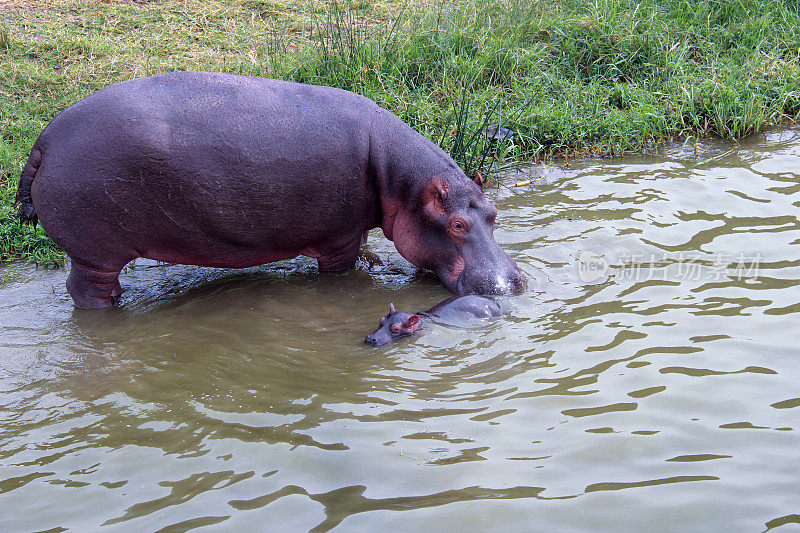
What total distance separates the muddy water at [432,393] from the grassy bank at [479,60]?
52.5 inches

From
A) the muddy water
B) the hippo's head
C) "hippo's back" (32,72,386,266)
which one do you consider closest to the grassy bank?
the hippo's head

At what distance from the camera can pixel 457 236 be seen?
4.25m

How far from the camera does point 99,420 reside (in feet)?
10.3

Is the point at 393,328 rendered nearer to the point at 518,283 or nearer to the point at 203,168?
the point at 518,283

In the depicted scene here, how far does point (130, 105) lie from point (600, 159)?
3.43m

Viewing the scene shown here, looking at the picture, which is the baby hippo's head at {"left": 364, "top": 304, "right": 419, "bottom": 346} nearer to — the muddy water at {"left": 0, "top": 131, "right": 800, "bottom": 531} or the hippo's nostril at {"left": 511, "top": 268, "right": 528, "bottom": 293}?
the muddy water at {"left": 0, "top": 131, "right": 800, "bottom": 531}

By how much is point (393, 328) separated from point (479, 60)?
3547 millimetres

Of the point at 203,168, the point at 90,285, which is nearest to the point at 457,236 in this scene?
the point at 203,168

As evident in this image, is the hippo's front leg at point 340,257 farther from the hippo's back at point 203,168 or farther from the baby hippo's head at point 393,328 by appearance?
the baby hippo's head at point 393,328

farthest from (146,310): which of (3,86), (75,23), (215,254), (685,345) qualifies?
Result: (75,23)

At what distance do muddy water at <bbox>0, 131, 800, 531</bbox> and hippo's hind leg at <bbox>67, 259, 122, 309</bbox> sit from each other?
7 cm

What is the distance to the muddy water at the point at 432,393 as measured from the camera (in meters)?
2.55

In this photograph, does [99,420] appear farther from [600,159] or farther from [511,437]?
[600,159]

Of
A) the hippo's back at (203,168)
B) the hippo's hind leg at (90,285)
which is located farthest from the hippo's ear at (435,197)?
the hippo's hind leg at (90,285)
